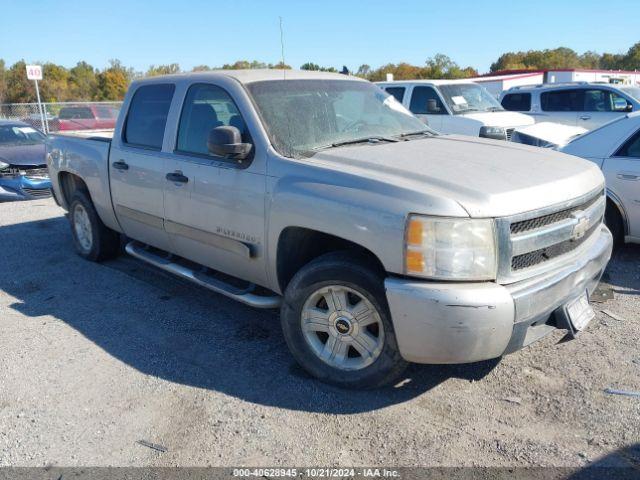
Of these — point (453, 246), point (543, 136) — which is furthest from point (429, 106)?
point (453, 246)

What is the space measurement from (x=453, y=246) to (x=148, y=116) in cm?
320

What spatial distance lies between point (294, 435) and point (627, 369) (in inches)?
87.2

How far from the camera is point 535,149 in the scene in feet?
13.7

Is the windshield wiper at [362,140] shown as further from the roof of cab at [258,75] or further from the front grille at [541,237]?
the front grille at [541,237]

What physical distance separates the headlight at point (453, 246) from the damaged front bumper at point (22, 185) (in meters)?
8.83

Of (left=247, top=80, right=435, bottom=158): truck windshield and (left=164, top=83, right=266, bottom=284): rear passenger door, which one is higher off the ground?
(left=247, top=80, right=435, bottom=158): truck windshield

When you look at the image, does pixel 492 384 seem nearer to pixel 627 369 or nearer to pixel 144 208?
pixel 627 369

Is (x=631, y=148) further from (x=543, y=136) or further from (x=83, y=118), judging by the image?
(x=83, y=118)

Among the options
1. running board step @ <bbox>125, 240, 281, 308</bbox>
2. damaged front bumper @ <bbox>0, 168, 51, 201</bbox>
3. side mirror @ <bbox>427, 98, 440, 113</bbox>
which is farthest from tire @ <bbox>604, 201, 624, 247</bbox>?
damaged front bumper @ <bbox>0, 168, 51, 201</bbox>

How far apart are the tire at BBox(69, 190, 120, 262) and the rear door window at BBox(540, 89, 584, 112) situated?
10.5 meters

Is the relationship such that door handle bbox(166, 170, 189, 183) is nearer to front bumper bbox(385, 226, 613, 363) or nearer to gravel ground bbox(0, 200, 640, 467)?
gravel ground bbox(0, 200, 640, 467)

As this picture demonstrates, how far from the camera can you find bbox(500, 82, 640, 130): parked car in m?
12.2

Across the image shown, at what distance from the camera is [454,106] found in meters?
10.9

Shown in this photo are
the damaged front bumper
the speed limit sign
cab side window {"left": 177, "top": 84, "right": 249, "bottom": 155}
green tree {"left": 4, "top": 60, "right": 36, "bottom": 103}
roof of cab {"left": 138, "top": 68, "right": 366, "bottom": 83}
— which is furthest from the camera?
green tree {"left": 4, "top": 60, "right": 36, "bottom": 103}
